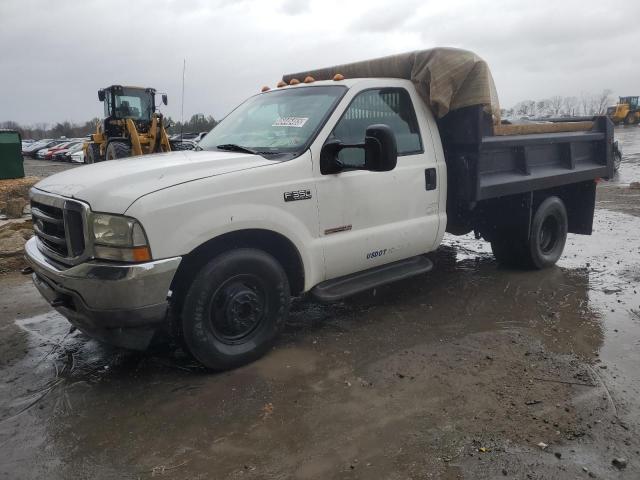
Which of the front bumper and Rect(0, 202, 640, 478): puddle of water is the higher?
the front bumper

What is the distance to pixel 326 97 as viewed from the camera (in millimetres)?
4270

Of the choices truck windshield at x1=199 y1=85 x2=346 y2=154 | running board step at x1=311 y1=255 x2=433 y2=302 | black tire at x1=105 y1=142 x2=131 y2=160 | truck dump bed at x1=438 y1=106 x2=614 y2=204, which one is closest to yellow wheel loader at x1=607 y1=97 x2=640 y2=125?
black tire at x1=105 y1=142 x2=131 y2=160

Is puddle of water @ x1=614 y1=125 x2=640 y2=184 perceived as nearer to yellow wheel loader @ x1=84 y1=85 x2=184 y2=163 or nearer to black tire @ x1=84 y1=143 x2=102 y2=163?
yellow wheel loader @ x1=84 y1=85 x2=184 y2=163

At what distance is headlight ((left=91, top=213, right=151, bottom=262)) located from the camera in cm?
307

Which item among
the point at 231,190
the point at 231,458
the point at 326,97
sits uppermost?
the point at 326,97

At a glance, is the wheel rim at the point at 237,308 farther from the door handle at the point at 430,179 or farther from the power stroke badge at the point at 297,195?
the door handle at the point at 430,179

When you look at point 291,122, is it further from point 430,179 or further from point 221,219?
point 430,179

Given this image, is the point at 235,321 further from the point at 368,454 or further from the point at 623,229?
the point at 623,229

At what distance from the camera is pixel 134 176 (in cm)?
331

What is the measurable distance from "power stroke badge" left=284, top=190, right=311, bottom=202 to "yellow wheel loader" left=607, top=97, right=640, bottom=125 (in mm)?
49169

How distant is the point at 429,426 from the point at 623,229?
694 centimetres

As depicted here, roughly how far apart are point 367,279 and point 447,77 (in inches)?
74.9

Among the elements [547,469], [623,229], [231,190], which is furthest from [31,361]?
[623,229]

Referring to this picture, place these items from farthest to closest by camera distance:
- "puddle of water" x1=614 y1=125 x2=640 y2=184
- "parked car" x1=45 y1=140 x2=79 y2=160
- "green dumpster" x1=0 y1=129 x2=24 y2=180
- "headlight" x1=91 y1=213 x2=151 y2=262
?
"parked car" x1=45 y1=140 x2=79 y2=160, "puddle of water" x1=614 y1=125 x2=640 y2=184, "green dumpster" x1=0 y1=129 x2=24 y2=180, "headlight" x1=91 y1=213 x2=151 y2=262
